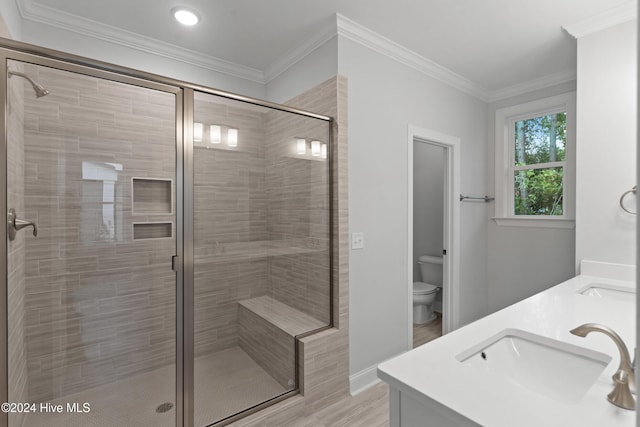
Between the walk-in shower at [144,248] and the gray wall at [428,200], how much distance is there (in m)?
2.40

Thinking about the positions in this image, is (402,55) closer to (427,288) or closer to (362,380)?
(427,288)

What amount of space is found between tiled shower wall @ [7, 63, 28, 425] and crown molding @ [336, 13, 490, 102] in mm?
1799

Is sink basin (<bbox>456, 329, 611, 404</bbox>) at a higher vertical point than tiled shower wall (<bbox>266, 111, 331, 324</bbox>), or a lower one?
lower

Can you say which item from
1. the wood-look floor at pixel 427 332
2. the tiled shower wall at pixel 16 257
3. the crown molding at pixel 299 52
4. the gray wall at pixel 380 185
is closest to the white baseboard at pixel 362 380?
the gray wall at pixel 380 185

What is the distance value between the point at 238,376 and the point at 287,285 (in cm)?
61

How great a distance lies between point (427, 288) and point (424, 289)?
2.0 inches

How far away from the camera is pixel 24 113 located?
1257 millimetres

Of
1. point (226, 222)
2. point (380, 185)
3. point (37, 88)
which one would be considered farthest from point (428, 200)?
point (37, 88)

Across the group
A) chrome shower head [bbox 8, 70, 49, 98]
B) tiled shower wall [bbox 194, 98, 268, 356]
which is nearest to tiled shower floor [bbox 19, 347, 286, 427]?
tiled shower wall [bbox 194, 98, 268, 356]

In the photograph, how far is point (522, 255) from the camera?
10.3ft

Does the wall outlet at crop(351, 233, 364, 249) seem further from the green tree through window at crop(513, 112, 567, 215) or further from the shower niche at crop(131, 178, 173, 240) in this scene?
the green tree through window at crop(513, 112, 567, 215)

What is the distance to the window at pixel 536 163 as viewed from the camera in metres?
2.88

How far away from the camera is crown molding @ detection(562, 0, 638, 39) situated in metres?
1.93

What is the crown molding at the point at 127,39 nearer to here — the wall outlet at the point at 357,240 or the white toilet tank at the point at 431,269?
the wall outlet at the point at 357,240
